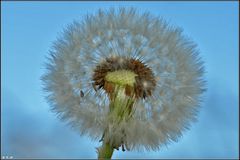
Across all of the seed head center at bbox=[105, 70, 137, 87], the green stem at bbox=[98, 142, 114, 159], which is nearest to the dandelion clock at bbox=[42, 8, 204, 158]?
the seed head center at bbox=[105, 70, 137, 87]

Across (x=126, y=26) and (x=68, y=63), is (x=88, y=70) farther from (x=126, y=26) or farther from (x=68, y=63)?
(x=126, y=26)

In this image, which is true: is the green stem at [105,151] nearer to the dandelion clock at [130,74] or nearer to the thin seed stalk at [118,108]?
the thin seed stalk at [118,108]

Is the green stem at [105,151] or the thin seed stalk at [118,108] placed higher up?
the thin seed stalk at [118,108]

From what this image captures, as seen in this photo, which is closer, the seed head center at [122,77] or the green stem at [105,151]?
the green stem at [105,151]

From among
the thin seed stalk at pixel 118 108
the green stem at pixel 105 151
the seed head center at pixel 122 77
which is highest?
the seed head center at pixel 122 77

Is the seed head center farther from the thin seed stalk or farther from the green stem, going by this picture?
the green stem

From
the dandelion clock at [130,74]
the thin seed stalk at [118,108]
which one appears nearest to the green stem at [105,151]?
the thin seed stalk at [118,108]
